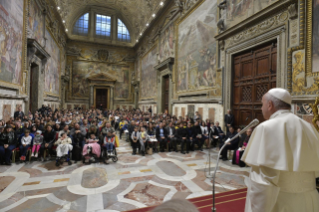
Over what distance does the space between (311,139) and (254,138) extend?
1.37 ft

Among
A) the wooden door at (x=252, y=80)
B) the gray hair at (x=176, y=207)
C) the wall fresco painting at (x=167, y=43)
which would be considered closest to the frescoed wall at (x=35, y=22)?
the wall fresco painting at (x=167, y=43)

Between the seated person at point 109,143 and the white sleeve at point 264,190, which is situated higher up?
the white sleeve at point 264,190

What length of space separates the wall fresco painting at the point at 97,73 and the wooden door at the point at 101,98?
5.01ft

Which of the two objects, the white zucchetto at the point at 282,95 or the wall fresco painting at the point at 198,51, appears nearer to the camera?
the white zucchetto at the point at 282,95

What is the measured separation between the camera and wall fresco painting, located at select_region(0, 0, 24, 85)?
7551mm

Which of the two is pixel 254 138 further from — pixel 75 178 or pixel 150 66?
pixel 150 66

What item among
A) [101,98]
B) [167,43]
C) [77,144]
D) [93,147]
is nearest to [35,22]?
[167,43]

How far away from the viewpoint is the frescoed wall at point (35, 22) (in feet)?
35.2

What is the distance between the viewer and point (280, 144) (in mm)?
1342

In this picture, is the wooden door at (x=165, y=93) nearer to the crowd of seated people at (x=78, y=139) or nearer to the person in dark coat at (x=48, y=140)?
the crowd of seated people at (x=78, y=139)

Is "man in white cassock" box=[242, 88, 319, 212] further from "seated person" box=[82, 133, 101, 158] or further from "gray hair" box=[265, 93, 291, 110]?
"seated person" box=[82, 133, 101, 158]

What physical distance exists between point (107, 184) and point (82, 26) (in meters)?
26.8

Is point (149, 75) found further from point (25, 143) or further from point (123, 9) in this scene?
point (25, 143)

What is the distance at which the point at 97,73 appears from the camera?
25.2m
